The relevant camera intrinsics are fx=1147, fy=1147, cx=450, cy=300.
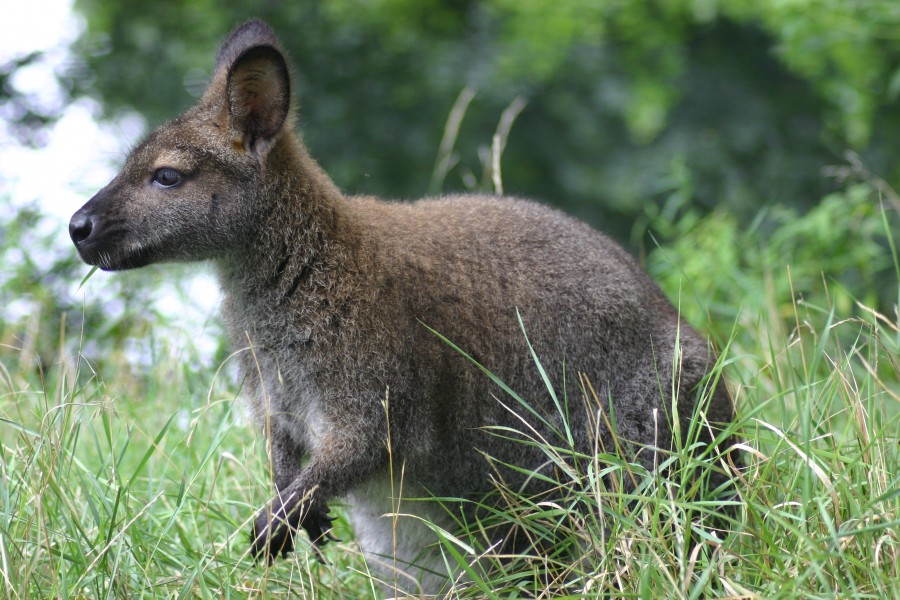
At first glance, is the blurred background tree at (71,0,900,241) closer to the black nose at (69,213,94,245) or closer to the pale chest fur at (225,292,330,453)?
the pale chest fur at (225,292,330,453)

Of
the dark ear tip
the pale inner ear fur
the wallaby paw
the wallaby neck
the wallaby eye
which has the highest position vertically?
the dark ear tip

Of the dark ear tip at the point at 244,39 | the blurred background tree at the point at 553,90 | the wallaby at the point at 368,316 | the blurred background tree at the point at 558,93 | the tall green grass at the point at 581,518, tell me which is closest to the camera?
the tall green grass at the point at 581,518

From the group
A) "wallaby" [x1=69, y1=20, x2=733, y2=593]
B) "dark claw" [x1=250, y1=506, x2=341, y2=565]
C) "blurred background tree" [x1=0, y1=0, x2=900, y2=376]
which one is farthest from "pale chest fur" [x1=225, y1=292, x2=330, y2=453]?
"blurred background tree" [x1=0, y1=0, x2=900, y2=376]

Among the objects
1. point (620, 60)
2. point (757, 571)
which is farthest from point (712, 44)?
point (757, 571)

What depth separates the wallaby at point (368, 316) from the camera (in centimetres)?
404

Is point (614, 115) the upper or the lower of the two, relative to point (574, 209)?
upper

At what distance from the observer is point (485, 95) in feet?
36.2

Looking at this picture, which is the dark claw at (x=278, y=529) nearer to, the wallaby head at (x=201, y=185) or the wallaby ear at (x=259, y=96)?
the wallaby head at (x=201, y=185)

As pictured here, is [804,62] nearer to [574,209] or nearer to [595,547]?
[574,209]

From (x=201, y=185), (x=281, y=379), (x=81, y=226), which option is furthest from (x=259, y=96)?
(x=281, y=379)

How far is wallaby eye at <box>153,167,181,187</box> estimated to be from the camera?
411 centimetres

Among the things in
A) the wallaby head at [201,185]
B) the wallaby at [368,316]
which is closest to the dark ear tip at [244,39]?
the wallaby at [368,316]

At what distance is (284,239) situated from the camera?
13.6 feet

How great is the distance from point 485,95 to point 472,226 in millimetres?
6737
